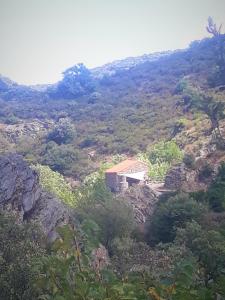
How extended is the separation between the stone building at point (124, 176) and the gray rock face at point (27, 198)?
2412 cm

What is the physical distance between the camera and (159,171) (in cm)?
4975

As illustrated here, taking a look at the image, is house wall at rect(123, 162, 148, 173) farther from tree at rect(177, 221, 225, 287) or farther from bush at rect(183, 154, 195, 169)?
tree at rect(177, 221, 225, 287)

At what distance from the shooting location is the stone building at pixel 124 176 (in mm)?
49181

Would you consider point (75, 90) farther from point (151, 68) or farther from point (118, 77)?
point (151, 68)

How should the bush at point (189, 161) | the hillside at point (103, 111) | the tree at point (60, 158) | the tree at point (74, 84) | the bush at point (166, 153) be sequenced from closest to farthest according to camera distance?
the bush at point (189, 161) < the bush at point (166, 153) < the tree at point (60, 158) < the hillside at point (103, 111) < the tree at point (74, 84)

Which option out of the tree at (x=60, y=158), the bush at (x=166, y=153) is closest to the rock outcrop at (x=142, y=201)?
the bush at (x=166, y=153)

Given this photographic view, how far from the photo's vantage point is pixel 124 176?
4897 cm

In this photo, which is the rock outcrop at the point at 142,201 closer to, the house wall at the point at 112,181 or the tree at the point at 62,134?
the house wall at the point at 112,181

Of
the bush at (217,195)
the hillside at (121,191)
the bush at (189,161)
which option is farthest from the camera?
the bush at (189,161)

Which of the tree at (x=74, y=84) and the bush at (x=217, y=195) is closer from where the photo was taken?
the bush at (x=217, y=195)

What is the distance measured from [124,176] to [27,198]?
26.6 metres

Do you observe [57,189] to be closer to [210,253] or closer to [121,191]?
[121,191]

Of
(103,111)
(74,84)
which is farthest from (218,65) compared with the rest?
(74,84)

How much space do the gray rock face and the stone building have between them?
2412 centimetres
